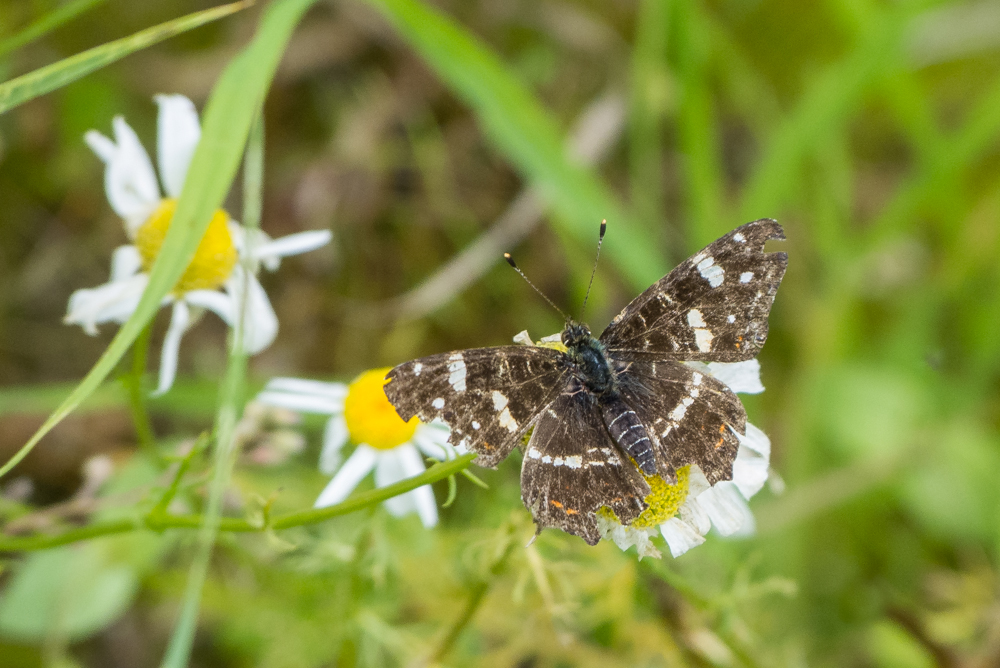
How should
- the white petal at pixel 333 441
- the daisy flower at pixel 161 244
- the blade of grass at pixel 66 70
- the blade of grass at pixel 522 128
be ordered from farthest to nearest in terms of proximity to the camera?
the blade of grass at pixel 522 128 < the white petal at pixel 333 441 < the daisy flower at pixel 161 244 < the blade of grass at pixel 66 70

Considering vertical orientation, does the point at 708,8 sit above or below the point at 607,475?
above

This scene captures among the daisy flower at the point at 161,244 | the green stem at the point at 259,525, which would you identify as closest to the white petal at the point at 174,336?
the daisy flower at the point at 161,244

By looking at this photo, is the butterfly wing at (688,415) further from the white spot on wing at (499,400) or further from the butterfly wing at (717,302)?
the white spot on wing at (499,400)

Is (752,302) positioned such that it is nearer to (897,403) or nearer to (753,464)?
(753,464)

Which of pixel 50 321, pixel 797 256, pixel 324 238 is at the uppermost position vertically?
pixel 324 238

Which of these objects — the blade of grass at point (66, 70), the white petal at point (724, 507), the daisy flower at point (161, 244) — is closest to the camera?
the blade of grass at point (66, 70)

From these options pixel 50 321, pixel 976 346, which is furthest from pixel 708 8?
pixel 50 321
